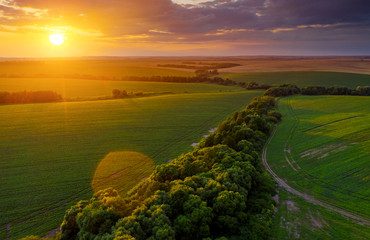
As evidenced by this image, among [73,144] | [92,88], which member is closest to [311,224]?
[73,144]

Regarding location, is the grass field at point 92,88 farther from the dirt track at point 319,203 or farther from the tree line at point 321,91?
the dirt track at point 319,203

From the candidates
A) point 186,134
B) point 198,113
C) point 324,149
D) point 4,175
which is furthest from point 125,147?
point 324,149

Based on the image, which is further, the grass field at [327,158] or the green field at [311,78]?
the green field at [311,78]

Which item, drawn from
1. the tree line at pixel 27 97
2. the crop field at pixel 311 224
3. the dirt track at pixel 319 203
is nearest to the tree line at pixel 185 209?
the crop field at pixel 311 224

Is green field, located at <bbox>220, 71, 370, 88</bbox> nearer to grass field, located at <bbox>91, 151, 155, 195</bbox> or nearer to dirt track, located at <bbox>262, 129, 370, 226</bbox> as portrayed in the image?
dirt track, located at <bbox>262, 129, 370, 226</bbox>

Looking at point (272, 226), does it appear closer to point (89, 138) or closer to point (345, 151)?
point (345, 151)

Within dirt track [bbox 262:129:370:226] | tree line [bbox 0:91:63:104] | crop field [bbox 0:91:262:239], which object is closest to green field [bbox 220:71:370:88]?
crop field [bbox 0:91:262:239]

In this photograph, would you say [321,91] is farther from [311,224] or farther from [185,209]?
[185,209]
